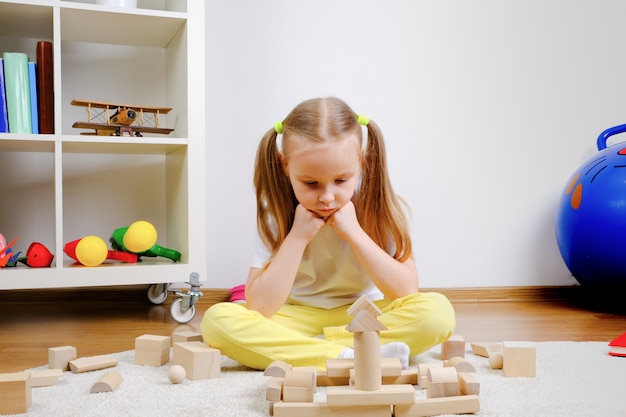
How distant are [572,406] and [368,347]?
31cm

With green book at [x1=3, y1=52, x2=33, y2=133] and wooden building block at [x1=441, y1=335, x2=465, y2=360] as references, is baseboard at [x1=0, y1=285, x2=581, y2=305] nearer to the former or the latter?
green book at [x1=3, y1=52, x2=33, y2=133]

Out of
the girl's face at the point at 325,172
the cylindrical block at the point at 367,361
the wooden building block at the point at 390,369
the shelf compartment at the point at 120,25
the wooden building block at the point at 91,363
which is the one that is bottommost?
the wooden building block at the point at 91,363

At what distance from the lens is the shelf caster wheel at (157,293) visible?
1894 mm

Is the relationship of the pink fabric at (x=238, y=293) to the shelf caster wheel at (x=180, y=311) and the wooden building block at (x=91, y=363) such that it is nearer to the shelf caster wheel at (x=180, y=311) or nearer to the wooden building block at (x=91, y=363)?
the shelf caster wheel at (x=180, y=311)

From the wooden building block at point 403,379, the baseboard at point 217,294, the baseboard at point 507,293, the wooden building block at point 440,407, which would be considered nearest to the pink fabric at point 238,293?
the baseboard at point 217,294

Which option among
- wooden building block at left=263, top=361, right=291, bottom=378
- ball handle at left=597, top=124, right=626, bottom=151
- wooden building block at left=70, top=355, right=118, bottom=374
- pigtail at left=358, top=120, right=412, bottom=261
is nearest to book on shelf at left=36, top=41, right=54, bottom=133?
wooden building block at left=70, top=355, right=118, bottom=374

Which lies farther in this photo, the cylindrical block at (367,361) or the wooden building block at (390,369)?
the wooden building block at (390,369)

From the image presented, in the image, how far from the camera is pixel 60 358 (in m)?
1.09

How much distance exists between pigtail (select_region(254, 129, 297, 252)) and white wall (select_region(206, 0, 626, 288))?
75 centimetres

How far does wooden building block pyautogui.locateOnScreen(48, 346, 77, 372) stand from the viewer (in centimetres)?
109

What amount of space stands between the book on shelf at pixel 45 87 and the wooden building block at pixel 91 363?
768mm

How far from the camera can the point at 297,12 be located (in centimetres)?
204

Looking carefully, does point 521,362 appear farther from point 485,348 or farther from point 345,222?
point 345,222

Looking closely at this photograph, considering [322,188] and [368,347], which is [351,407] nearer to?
[368,347]
